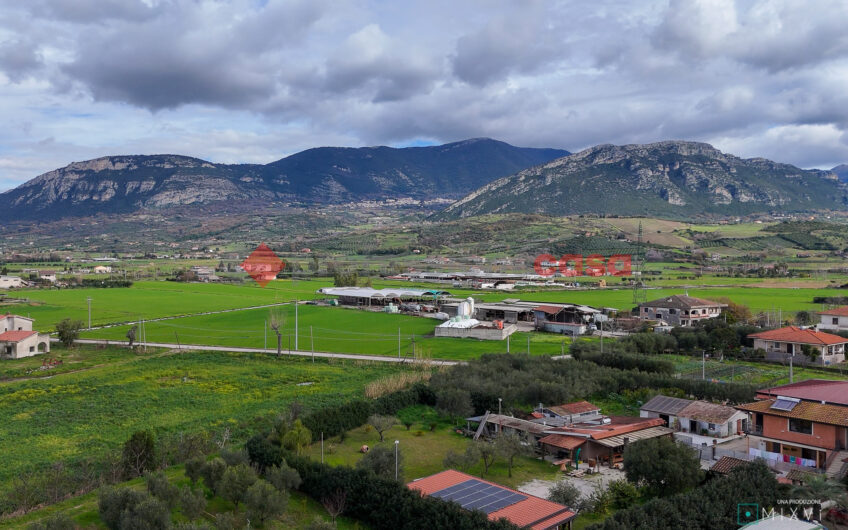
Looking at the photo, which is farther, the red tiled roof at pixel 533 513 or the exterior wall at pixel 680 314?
the exterior wall at pixel 680 314

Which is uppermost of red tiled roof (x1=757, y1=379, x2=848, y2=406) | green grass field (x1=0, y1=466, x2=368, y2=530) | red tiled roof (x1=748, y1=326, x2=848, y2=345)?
red tiled roof (x1=757, y1=379, x2=848, y2=406)

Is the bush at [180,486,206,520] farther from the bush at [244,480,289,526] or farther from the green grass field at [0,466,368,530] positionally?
the bush at [244,480,289,526]

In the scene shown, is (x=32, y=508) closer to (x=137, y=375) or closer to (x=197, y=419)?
(x=197, y=419)

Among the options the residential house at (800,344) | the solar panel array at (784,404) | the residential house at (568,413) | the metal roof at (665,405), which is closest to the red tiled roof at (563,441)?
the residential house at (568,413)

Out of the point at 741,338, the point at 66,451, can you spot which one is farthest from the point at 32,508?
the point at 741,338

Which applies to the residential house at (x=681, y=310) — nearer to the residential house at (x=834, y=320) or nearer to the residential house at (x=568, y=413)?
the residential house at (x=834, y=320)

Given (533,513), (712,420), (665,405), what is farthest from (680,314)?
(533,513)

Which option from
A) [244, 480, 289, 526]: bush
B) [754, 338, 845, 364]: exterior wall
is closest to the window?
[244, 480, 289, 526]: bush
